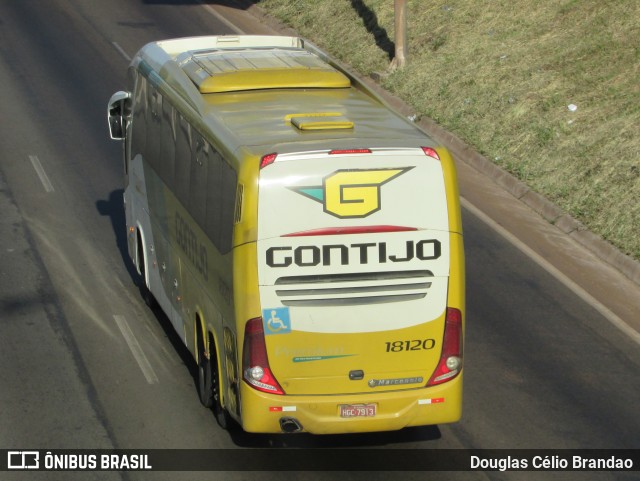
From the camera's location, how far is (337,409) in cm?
1123

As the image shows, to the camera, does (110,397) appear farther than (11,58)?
No

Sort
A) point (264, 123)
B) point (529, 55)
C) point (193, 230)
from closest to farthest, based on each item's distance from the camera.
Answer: point (264, 123) < point (193, 230) < point (529, 55)

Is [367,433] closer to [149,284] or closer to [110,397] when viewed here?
[110,397]

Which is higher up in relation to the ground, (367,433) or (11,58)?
(367,433)

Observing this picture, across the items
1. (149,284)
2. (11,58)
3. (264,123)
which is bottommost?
(11,58)

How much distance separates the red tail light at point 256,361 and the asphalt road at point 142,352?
1.00 metres

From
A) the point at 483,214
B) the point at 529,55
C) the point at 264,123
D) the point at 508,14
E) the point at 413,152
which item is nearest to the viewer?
the point at 413,152

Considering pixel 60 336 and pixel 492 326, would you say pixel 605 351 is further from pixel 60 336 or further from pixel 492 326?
pixel 60 336

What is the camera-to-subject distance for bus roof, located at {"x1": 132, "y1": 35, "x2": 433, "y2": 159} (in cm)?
1134

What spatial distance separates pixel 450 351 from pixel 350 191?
1.86 metres

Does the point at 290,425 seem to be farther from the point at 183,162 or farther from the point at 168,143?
the point at 168,143

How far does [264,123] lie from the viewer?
38.9 feet

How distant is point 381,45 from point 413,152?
60.7ft

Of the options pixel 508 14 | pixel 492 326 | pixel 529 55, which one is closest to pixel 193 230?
pixel 492 326
